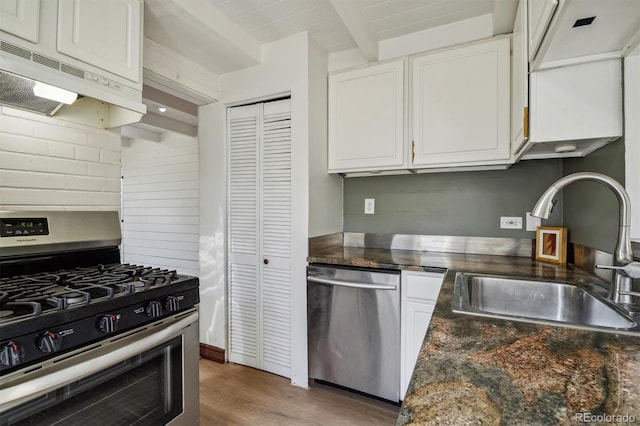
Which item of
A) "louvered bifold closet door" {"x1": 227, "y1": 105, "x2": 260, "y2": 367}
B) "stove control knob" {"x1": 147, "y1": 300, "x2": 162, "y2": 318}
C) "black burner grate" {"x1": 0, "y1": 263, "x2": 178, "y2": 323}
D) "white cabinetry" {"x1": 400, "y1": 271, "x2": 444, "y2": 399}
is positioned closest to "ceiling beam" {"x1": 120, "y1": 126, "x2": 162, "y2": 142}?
"louvered bifold closet door" {"x1": 227, "y1": 105, "x2": 260, "y2": 367}

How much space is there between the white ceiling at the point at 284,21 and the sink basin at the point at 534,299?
4.84 ft

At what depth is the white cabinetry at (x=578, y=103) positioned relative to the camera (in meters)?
1.21

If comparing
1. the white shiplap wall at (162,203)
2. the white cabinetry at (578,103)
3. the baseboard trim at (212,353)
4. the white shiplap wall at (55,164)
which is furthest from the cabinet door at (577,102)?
the white shiplap wall at (162,203)

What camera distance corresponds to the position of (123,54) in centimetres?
152

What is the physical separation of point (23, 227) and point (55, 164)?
0.37 meters

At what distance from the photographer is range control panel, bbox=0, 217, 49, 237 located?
4.60ft

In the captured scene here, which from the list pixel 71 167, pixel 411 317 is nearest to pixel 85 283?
pixel 71 167

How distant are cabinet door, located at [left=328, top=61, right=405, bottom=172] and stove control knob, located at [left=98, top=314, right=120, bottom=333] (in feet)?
5.49

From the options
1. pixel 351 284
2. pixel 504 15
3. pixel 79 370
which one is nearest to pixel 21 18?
pixel 79 370

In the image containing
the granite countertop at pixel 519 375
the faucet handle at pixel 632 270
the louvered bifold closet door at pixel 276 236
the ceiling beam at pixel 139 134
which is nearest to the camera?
the granite countertop at pixel 519 375

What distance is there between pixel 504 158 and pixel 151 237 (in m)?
4.42

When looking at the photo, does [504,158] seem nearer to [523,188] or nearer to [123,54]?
[523,188]

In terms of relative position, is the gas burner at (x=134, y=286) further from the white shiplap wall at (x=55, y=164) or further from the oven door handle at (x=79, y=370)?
the white shiplap wall at (x=55, y=164)

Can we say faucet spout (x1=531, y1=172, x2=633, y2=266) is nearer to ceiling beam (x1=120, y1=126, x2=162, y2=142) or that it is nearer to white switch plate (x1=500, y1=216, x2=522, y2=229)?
white switch plate (x1=500, y1=216, x2=522, y2=229)
